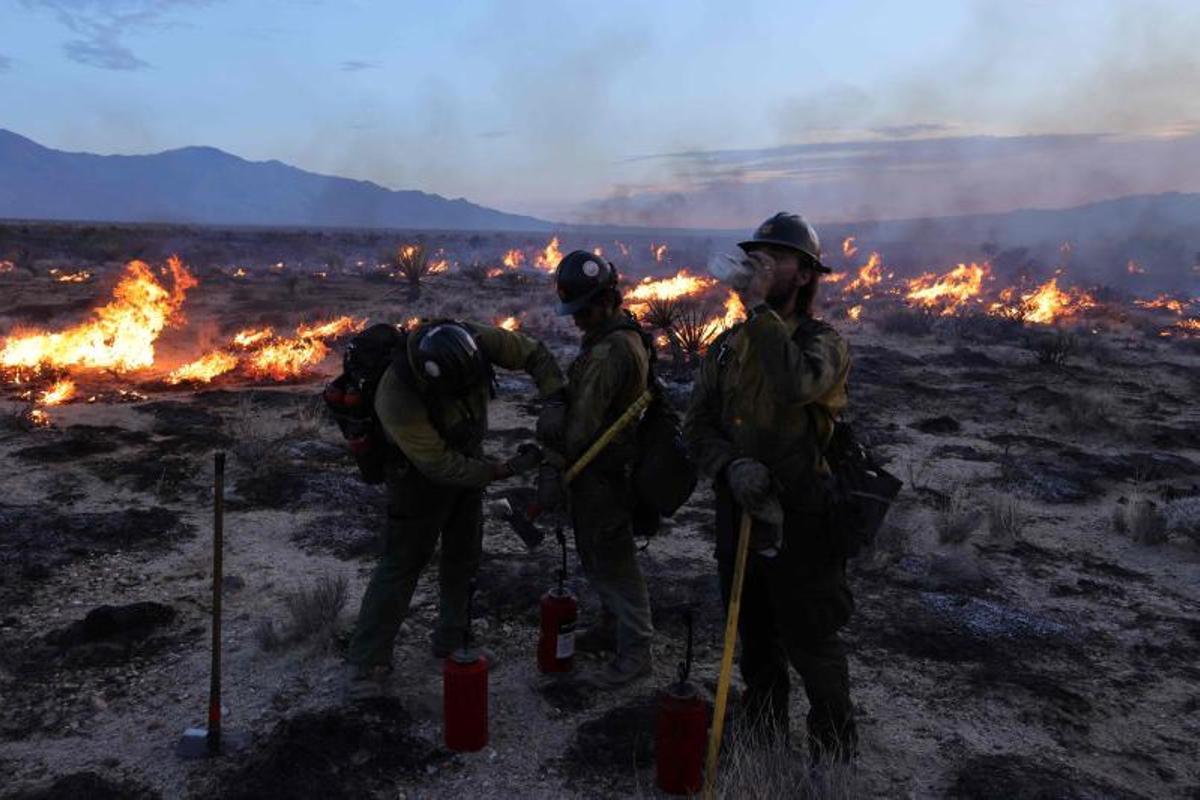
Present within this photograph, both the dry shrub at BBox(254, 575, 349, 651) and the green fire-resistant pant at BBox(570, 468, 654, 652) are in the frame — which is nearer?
the green fire-resistant pant at BBox(570, 468, 654, 652)

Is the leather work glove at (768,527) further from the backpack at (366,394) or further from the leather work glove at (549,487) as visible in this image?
the backpack at (366,394)

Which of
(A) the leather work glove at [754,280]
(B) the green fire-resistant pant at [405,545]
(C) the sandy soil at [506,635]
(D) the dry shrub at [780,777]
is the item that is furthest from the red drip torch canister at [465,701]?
(A) the leather work glove at [754,280]

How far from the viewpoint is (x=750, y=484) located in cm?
296

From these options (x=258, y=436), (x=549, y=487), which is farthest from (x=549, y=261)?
(x=549, y=487)

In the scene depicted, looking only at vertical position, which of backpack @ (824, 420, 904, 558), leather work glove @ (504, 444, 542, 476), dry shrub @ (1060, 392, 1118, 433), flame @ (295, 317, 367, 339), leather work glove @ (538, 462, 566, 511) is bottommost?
flame @ (295, 317, 367, 339)

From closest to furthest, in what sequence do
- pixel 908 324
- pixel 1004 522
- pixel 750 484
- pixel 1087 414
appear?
pixel 750 484 → pixel 1004 522 → pixel 1087 414 → pixel 908 324

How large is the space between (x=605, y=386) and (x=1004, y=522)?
5.18m

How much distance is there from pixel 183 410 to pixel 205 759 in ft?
27.3

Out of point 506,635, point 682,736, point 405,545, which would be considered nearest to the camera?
point 682,736

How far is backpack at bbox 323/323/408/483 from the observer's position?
3986 millimetres

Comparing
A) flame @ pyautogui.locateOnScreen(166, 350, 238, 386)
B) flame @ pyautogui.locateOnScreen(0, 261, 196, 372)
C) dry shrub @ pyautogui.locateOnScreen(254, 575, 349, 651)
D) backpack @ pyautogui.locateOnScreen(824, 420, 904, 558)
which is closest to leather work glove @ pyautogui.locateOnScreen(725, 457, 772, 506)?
backpack @ pyautogui.locateOnScreen(824, 420, 904, 558)

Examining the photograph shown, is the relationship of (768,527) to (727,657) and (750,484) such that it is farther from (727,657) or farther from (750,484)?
(727,657)

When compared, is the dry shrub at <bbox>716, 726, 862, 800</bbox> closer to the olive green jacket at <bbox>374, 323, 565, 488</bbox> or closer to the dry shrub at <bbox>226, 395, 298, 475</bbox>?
the olive green jacket at <bbox>374, 323, 565, 488</bbox>

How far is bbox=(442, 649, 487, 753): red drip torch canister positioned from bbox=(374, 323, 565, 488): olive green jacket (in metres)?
0.83
